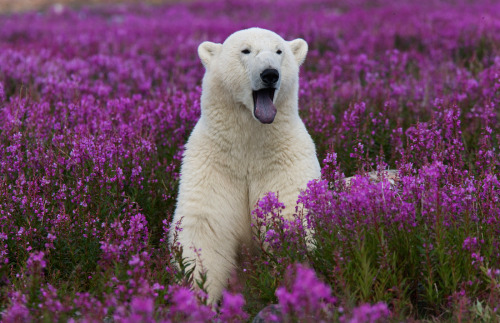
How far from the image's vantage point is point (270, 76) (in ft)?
13.0

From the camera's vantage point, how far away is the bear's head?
3.99 metres

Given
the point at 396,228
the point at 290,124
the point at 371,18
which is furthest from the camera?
the point at 371,18

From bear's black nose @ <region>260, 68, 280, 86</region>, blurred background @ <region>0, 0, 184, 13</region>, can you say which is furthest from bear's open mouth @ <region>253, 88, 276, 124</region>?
blurred background @ <region>0, 0, 184, 13</region>

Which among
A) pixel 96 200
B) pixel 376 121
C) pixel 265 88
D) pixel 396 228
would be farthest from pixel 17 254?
pixel 376 121

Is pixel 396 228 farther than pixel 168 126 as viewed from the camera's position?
No

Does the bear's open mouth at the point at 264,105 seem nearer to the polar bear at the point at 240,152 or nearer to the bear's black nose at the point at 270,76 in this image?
the polar bear at the point at 240,152

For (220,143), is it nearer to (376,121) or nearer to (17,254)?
(17,254)

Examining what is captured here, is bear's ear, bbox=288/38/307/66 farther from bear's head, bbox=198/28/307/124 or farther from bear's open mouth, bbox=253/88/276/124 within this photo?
bear's open mouth, bbox=253/88/276/124

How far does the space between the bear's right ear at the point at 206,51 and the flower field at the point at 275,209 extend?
87cm

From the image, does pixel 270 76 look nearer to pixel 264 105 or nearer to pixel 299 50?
pixel 264 105

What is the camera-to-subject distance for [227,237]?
407cm

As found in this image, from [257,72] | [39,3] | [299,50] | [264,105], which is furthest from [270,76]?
[39,3]

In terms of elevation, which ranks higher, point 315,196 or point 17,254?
point 315,196

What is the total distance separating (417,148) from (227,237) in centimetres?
164
